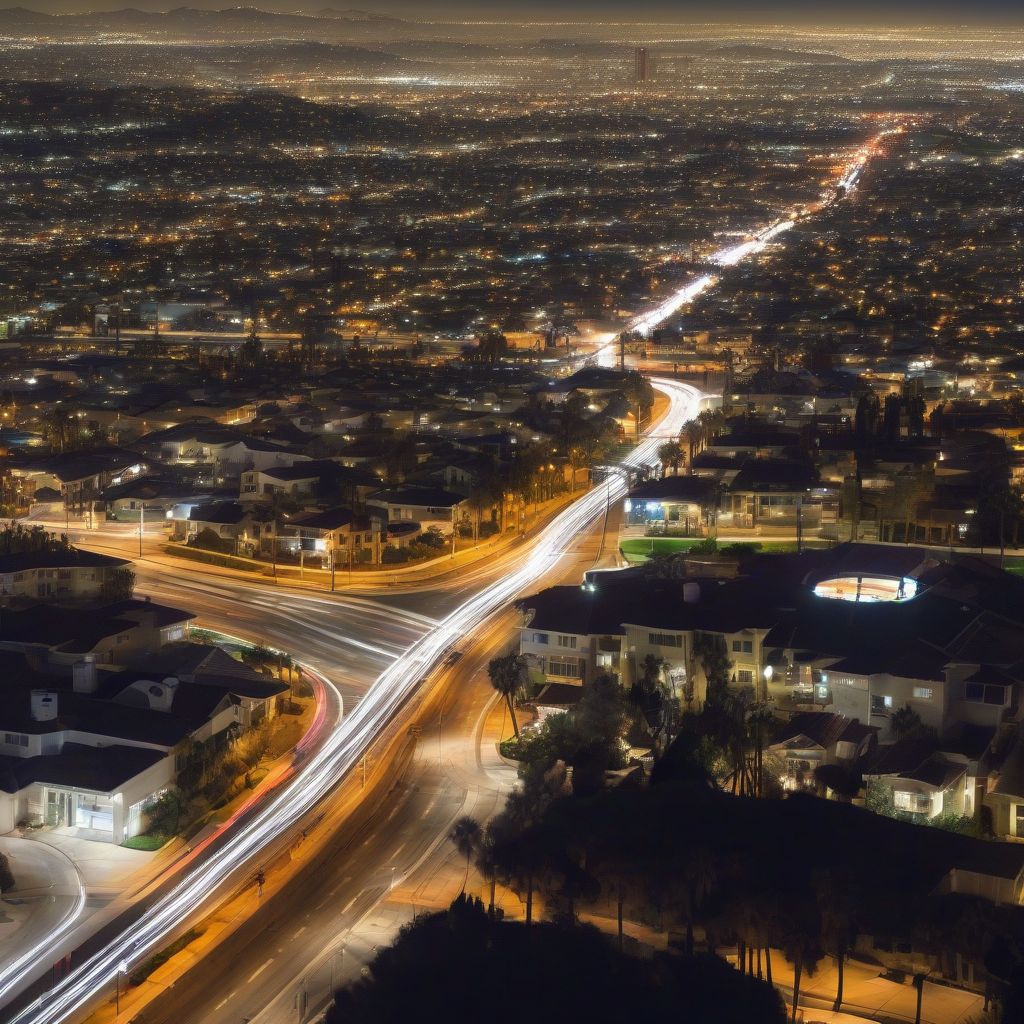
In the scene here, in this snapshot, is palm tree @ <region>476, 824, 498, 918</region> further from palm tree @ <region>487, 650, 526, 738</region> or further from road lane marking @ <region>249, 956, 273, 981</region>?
palm tree @ <region>487, 650, 526, 738</region>

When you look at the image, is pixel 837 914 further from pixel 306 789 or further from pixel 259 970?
pixel 306 789

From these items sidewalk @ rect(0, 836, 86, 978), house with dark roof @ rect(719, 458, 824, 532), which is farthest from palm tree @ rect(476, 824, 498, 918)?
house with dark roof @ rect(719, 458, 824, 532)

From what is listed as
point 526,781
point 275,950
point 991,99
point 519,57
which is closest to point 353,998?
point 275,950

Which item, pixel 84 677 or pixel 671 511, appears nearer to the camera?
pixel 84 677

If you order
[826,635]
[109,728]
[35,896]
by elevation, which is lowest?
[35,896]

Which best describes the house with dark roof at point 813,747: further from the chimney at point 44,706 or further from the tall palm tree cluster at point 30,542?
the tall palm tree cluster at point 30,542

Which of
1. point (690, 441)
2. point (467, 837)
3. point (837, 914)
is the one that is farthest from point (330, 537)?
point (837, 914)

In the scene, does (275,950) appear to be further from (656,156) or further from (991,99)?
(991,99)
